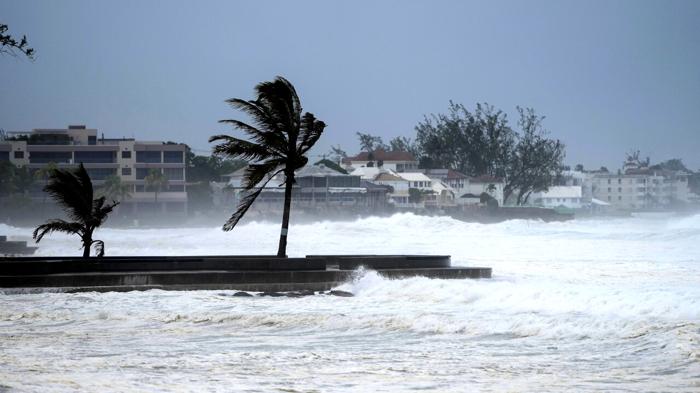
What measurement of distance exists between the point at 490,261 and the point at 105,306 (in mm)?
19274

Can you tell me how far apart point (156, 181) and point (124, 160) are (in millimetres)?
5770

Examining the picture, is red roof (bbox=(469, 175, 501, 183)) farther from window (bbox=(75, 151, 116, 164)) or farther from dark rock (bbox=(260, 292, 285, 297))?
dark rock (bbox=(260, 292, 285, 297))

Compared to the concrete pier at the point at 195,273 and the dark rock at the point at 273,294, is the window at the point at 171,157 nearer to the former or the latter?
the concrete pier at the point at 195,273

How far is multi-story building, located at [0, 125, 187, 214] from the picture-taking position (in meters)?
102

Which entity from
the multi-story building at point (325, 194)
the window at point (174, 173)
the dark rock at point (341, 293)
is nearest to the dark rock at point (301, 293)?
the dark rock at point (341, 293)

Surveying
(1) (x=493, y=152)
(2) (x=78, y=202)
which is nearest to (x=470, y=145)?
(1) (x=493, y=152)

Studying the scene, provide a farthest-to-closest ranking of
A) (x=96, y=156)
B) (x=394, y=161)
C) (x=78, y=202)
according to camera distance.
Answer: (x=394, y=161), (x=96, y=156), (x=78, y=202)

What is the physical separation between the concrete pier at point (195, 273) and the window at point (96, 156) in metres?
82.9

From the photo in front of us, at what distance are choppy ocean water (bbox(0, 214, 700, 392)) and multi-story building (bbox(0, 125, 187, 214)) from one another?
273 ft

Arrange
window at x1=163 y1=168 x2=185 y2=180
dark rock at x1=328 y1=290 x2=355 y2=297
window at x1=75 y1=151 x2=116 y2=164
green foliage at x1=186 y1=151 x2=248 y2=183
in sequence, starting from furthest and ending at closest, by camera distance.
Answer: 1. green foliage at x1=186 y1=151 x2=248 y2=183
2. window at x1=163 y1=168 x2=185 y2=180
3. window at x1=75 y1=151 x2=116 y2=164
4. dark rock at x1=328 y1=290 x2=355 y2=297

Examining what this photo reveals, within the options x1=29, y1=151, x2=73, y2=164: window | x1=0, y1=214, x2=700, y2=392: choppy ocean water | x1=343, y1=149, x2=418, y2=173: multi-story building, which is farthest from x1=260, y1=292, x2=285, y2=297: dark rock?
x1=343, y1=149, x2=418, y2=173: multi-story building

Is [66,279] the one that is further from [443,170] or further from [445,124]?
[445,124]

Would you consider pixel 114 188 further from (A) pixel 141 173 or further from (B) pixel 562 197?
(B) pixel 562 197

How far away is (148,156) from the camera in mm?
104625
